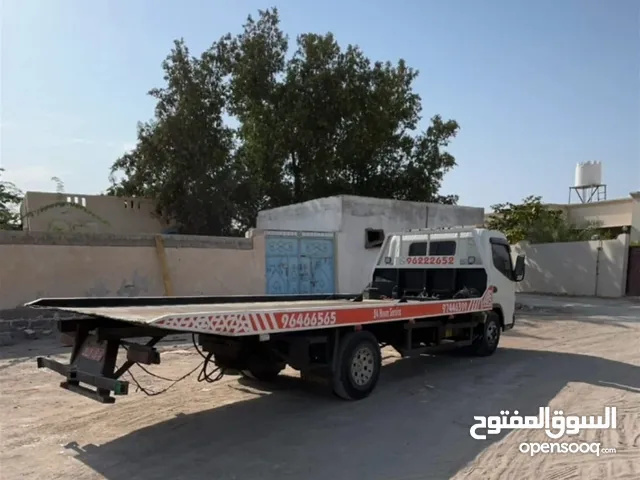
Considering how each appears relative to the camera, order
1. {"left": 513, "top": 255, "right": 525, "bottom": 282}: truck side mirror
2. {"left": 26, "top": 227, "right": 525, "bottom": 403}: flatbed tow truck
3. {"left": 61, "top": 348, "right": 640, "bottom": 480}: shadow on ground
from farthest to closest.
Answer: {"left": 513, "top": 255, "right": 525, "bottom": 282}: truck side mirror
{"left": 26, "top": 227, "right": 525, "bottom": 403}: flatbed tow truck
{"left": 61, "top": 348, "right": 640, "bottom": 480}: shadow on ground

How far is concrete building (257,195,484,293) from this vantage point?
54.6 ft

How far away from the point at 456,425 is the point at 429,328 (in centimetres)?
259

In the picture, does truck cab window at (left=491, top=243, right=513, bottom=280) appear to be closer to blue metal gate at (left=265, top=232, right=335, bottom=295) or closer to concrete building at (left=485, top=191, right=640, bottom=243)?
blue metal gate at (left=265, top=232, right=335, bottom=295)

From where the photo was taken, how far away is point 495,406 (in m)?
6.32

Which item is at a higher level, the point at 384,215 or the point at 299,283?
the point at 384,215

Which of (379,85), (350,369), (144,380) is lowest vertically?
(144,380)

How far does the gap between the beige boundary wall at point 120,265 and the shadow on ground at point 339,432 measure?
24.7 feet

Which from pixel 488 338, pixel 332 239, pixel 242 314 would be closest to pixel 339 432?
pixel 242 314

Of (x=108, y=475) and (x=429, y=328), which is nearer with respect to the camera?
(x=108, y=475)

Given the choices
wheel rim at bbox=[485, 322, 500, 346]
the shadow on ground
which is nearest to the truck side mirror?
wheel rim at bbox=[485, 322, 500, 346]

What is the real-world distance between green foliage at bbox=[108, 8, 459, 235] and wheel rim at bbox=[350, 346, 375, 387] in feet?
52.9

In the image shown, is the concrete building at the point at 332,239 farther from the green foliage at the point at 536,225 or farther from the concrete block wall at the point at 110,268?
the green foliage at the point at 536,225

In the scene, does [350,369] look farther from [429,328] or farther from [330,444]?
[429,328]

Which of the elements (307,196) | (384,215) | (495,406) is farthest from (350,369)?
(307,196)
